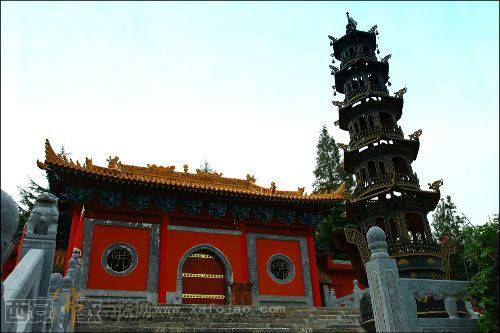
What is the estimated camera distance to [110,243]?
13.5 meters

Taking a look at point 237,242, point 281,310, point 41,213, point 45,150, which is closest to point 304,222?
point 237,242

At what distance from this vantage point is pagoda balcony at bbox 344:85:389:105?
2204 cm

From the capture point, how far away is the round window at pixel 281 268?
50.5 feet

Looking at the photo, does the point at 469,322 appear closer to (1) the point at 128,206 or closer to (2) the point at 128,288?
(2) the point at 128,288

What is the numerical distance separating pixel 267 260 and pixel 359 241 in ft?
18.7

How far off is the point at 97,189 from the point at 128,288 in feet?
11.5

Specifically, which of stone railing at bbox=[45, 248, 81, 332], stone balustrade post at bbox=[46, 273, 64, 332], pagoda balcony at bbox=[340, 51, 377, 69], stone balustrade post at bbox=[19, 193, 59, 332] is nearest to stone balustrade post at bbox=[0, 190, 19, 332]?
stone balustrade post at bbox=[19, 193, 59, 332]

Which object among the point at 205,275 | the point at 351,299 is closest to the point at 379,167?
the point at 351,299

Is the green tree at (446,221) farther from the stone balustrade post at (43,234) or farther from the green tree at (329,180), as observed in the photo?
the stone balustrade post at (43,234)

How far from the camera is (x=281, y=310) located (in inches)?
429

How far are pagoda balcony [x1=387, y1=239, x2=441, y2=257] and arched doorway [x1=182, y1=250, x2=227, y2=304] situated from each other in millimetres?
8090

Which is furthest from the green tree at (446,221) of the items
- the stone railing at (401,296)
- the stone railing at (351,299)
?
the stone railing at (401,296)

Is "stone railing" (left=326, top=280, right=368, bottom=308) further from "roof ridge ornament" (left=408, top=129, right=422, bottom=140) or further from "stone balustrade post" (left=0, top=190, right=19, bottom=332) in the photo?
"stone balustrade post" (left=0, top=190, right=19, bottom=332)

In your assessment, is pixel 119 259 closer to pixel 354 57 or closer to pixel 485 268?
pixel 485 268
